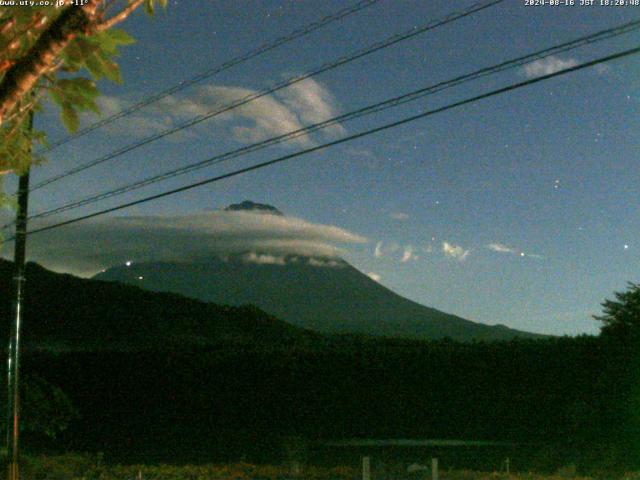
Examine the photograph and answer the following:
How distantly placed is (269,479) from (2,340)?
123 feet

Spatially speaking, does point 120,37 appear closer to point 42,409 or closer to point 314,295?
point 42,409

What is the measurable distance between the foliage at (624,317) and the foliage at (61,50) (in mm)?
16122

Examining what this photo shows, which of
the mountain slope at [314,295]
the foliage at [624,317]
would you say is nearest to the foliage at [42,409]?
the foliage at [624,317]

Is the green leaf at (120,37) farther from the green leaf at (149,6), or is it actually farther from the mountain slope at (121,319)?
the mountain slope at (121,319)

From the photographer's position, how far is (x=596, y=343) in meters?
20.9

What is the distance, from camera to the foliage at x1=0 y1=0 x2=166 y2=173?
335 cm

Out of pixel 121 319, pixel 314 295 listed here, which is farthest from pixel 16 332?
pixel 314 295

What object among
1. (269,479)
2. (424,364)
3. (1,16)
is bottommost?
(269,479)

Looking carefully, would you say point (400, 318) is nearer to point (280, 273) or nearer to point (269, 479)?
point (280, 273)

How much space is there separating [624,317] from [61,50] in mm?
17555

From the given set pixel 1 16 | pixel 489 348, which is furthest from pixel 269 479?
pixel 1 16

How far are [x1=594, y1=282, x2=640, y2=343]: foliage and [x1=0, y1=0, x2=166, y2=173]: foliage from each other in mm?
16122

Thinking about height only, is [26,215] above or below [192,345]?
above

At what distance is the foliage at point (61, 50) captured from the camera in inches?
132
